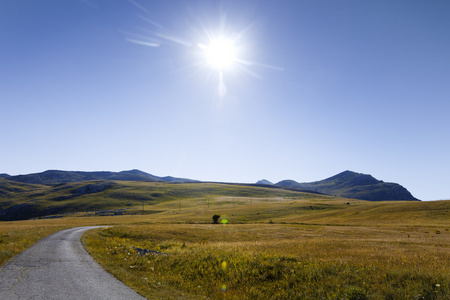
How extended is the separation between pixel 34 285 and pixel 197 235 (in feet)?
97.8

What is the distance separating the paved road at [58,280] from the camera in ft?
34.8

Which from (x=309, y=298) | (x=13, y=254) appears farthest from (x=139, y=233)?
(x=309, y=298)

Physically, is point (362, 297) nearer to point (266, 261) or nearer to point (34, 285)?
point (266, 261)

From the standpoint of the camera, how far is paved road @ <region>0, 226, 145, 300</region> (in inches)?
418

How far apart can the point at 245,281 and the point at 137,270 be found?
7021 millimetres

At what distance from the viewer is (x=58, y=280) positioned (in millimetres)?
12609

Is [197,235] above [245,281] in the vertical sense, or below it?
below

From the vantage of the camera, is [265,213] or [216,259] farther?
[265,213]

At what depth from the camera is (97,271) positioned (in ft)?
47.9

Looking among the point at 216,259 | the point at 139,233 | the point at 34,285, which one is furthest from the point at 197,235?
the point at 34,285

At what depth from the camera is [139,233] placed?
125 feet

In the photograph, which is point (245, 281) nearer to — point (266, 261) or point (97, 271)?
point (266, 261)

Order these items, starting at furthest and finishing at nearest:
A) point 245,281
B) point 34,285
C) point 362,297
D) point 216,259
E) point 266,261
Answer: point 216,259 → point 266,261 → point 245,281 → point 34,285 → point 362,297

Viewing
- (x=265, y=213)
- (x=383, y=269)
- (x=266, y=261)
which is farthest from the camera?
(x=265, y=213)
